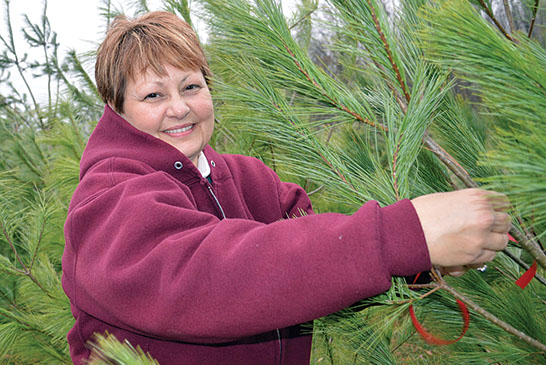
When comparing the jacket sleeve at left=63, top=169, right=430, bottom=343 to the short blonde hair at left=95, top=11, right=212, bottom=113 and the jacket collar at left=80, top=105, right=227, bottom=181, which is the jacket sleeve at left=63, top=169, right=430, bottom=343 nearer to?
the jacket collar at left=80, top=105, right=227, bottom=181

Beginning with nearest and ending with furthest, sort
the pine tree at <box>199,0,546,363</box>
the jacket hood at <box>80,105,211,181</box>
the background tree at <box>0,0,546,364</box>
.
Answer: the background tree at <box>0,0,546,364</box> → the pine tree at <box>199,0,546,363</box> → the jacket hood at <box>80,105,211,181</box>

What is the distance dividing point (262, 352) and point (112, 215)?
47cm

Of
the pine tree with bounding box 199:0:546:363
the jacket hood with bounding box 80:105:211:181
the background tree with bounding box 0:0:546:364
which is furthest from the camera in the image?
the jacket hood with bounding box 80:105:211:181

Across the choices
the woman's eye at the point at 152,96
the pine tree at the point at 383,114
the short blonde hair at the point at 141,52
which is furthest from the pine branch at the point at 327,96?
the woman's eye at the point at 152,96

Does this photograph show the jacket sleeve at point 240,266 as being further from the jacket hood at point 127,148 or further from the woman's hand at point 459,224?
the jacket hood at point 127,148

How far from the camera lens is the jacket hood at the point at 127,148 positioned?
0.88 meters

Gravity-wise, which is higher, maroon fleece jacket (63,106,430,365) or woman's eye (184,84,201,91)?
woman's eye (184,84,201,91)

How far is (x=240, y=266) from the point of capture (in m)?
0.54

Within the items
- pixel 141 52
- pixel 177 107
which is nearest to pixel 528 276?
pixel 177 107

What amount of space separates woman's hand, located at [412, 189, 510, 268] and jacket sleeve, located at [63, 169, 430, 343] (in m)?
0.02

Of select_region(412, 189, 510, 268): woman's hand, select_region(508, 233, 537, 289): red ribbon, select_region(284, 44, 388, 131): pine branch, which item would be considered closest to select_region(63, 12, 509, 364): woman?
select_region(412, 189, 510, 268): woman's hand

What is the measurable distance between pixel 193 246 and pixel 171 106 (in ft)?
1.42

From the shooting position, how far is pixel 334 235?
0.52m

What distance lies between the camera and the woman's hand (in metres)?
0.50
